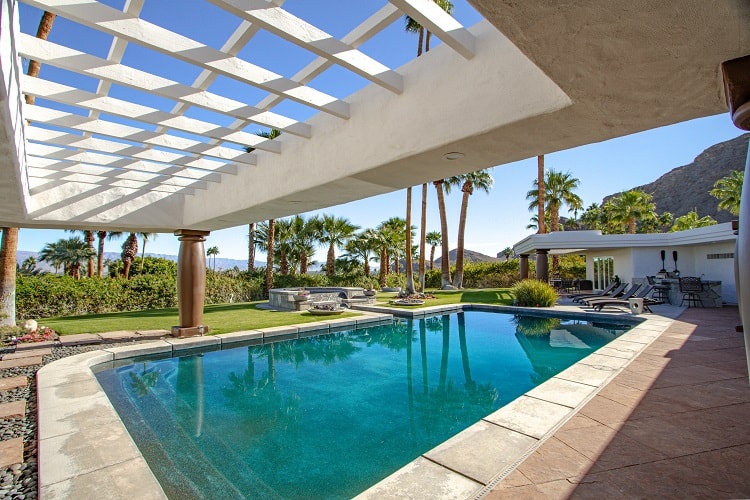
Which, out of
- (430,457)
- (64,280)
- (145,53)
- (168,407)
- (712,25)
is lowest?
(168,407)

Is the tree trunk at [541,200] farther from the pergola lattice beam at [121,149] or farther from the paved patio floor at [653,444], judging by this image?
the pergola lattice beam at [121,149]

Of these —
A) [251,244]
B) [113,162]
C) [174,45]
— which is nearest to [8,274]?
[113,162]

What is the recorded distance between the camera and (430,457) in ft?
11.4

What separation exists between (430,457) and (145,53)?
5037 mm

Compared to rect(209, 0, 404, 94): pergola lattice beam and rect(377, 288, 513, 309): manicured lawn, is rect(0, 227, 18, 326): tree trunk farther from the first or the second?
rect(377, 288, 513, 309): manicured lawn

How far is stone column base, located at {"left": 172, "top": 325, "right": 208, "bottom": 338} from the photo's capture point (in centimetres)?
977

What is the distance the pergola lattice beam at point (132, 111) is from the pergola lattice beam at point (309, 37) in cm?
231

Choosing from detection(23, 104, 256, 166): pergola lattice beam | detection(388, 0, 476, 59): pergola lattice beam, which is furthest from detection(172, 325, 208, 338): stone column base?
detection(388, 0, 476, 59): pergola lattice beam

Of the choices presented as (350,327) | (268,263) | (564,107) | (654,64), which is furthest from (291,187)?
(268,263)

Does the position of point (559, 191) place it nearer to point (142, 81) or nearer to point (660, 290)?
point (660, 290)

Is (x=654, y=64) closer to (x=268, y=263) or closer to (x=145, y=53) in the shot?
(x=145, y=53)

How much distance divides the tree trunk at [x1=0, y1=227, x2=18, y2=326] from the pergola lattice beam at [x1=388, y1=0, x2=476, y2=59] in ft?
46.2

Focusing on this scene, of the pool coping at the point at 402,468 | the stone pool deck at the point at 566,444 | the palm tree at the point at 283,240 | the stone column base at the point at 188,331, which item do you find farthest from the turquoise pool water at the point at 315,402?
the palm tree at the point at 283,240

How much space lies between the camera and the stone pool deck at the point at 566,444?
9.71 ft
